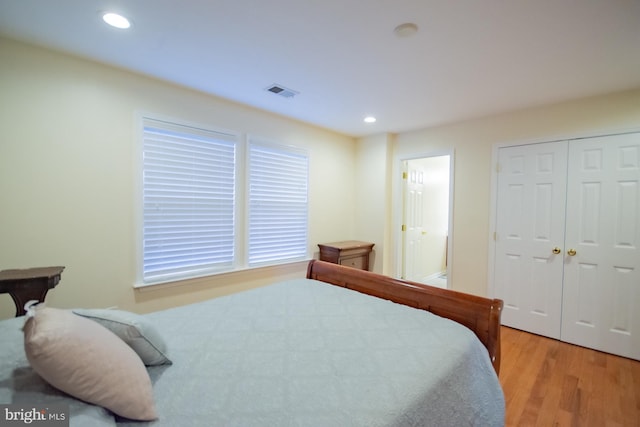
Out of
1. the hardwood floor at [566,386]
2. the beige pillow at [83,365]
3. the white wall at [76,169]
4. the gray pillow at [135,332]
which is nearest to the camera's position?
the beige pillow at [83,365]

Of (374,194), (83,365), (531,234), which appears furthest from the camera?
(374,194)

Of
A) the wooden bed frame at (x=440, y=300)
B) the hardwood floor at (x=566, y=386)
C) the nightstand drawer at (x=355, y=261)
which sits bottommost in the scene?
the hardwood floor at (x=566, y=386)

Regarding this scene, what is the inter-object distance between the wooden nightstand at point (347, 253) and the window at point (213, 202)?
1.14ft

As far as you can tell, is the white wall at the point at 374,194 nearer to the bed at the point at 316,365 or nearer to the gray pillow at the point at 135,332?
the bed at the point at 316,365

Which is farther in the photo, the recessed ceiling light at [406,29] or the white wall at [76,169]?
the white wall at [76,169]

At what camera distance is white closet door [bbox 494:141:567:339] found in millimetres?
2879

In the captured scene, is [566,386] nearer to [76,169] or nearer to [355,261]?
[355,261]

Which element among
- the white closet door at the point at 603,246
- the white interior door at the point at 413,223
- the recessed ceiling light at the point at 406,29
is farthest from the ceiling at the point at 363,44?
the white interior door at the point at 413,223

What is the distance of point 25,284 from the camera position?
1679 mm

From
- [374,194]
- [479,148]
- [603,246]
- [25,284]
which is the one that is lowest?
[25,284]

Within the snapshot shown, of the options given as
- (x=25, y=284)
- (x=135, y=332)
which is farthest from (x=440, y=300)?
(x=25, y=284)

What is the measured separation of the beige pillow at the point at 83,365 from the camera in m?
0.76

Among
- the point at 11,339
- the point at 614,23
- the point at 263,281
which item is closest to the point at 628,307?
the point at 614,23

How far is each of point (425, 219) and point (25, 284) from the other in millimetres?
4865
